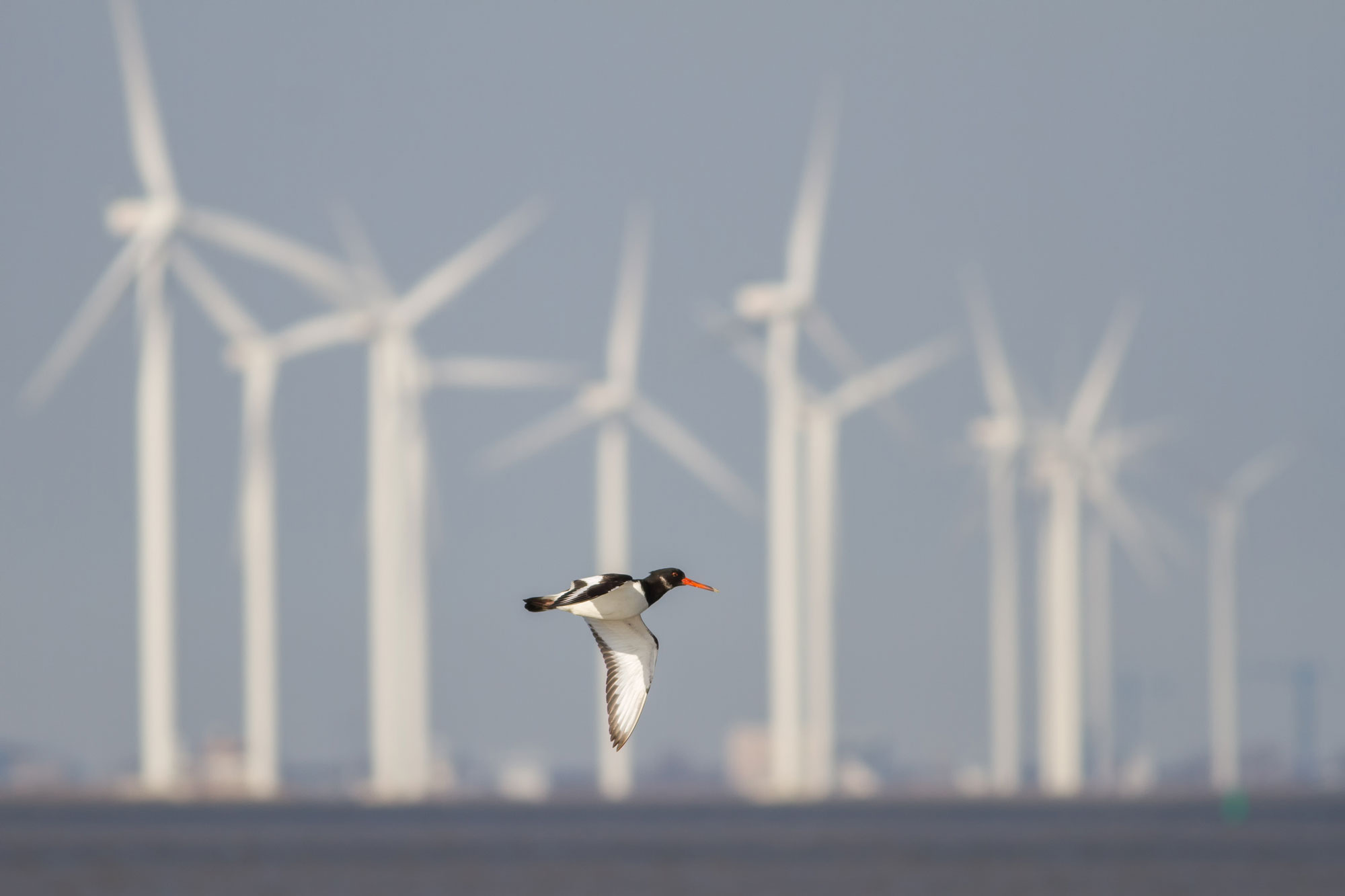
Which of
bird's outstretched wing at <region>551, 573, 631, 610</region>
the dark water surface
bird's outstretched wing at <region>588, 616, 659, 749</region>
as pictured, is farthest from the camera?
the dark water surface

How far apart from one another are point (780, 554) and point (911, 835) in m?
109

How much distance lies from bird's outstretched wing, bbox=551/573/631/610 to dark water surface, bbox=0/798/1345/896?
77285 millimetres

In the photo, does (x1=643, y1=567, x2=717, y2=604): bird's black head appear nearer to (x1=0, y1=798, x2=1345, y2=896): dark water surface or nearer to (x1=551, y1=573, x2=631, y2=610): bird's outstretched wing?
(x1=551, y1=573, x2=631, y2=610): bird's outstretched wing

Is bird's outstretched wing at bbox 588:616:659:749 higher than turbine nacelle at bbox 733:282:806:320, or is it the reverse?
turbine nacelle at bbox 733:282:806:320

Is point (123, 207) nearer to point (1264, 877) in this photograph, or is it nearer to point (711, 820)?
point (1264, 877)

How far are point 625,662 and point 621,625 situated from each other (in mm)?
243

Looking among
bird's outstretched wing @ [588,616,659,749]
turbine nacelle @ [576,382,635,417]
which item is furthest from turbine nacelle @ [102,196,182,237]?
bird's outstretched wing @ [588,616,659,749]

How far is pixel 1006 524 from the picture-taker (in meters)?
181

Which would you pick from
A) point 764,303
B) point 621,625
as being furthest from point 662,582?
point 764,303

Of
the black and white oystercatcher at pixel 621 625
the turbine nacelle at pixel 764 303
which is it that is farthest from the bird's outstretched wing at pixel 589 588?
the turbine nacelle at pixel 764 303

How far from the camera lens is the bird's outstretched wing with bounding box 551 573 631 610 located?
371 inches

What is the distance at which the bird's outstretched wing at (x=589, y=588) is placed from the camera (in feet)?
30.9

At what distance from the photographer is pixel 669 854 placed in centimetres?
11825

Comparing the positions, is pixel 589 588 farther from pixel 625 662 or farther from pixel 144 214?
pixel 144 214
